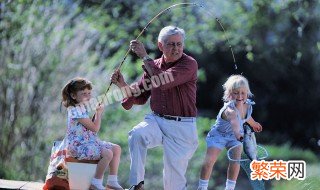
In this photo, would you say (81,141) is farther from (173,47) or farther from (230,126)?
Result: (230,126)

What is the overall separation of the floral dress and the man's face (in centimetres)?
67

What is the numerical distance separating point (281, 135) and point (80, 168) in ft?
15.0

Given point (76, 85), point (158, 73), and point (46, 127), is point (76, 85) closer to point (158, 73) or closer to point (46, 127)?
point (158, 73)

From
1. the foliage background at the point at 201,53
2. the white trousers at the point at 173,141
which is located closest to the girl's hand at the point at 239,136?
the white trousers at the point at 173,141

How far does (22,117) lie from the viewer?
25.9ft

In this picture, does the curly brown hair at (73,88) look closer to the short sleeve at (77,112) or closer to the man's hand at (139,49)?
the short sleeve at (77,112)

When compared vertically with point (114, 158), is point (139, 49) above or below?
above

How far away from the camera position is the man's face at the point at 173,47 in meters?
4.98

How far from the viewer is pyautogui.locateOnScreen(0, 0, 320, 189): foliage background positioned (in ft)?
27.1

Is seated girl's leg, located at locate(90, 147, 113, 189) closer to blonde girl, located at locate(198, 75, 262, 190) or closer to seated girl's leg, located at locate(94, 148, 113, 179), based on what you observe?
seated girl's leg, located at locate(94, 148, 113, 179)

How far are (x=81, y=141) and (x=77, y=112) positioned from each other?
19 centimetres

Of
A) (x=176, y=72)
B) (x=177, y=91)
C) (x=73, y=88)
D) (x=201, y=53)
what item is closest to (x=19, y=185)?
(x=73, y=88)

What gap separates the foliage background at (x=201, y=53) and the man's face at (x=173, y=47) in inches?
125

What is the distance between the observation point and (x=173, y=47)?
197 inches
